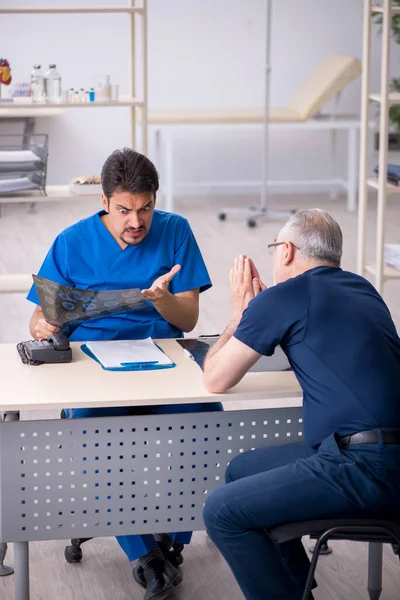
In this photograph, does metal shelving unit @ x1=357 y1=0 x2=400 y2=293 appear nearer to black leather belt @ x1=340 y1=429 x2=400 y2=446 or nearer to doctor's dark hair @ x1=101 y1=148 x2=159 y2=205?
doctor's dark hair @ x1=101 y1=148 x2=159 y2=205

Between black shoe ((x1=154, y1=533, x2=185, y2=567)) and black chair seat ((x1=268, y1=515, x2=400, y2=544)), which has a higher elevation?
black chair seat ((x1=268, y1=515, x2=400, y2=544))

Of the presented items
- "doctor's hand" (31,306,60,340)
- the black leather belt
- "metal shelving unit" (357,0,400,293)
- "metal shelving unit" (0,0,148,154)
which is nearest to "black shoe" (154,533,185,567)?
"doctor's hand" (31,306,60,340)

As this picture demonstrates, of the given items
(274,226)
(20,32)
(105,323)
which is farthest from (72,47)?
(105,323)

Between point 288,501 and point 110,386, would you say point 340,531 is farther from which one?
point 110,386

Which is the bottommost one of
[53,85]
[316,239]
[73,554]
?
[73,554]

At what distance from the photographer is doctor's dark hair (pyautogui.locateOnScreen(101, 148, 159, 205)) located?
2723mm

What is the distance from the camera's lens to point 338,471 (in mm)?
2082

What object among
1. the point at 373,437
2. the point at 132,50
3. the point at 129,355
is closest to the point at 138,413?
the point at 129,355

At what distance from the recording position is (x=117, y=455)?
7.92 feet

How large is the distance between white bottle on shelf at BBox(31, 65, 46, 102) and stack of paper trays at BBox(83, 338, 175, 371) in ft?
6.67

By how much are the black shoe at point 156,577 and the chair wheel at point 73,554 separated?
21 cm

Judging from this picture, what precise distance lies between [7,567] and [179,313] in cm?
85

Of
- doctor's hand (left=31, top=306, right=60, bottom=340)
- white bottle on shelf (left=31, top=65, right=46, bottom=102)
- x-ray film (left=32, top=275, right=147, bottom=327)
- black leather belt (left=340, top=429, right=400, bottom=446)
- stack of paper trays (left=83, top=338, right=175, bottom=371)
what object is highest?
white bottle on shelf (left=31, top=65, right=46, bottom=102)

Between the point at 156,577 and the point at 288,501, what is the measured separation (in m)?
0.66
